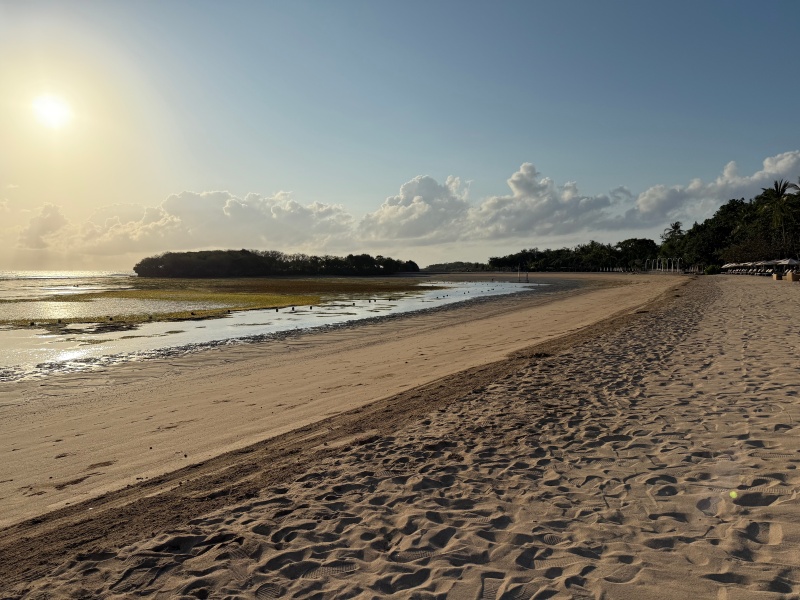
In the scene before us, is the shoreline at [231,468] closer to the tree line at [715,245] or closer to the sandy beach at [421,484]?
the sandy beach at [421,484]

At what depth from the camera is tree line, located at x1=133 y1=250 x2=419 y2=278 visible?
5566 inches

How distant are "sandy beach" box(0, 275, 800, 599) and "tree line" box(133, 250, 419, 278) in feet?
442

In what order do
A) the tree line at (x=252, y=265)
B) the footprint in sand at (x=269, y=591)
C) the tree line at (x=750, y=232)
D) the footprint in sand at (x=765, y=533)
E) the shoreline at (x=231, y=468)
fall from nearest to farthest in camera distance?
the footprint in sand at (x=269, y=591), the footprint in sand at (x=765, y=533), the shoreline at (x=231, y=468), the tree line at (x=750, y=232), the tree line at (x=252, y=265)

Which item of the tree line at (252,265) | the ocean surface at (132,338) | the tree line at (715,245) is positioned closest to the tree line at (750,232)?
the tree line at (715,245)

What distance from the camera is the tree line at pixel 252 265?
141 metres

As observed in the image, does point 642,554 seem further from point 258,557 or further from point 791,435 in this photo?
point 791,435

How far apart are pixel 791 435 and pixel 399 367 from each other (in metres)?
9.70

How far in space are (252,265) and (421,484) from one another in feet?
478

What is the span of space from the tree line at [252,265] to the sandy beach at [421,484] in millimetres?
134579

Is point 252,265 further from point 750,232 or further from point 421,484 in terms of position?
point 421,484

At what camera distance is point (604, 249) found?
166250 mm

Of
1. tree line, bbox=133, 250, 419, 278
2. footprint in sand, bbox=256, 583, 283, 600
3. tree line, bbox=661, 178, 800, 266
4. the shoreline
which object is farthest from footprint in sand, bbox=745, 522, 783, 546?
tree line, bbox=133, 250, 419, 278

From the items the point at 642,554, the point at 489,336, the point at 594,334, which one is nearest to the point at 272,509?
the point at 642,554

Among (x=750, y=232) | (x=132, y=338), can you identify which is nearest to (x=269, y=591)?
(x=132, y=338)
